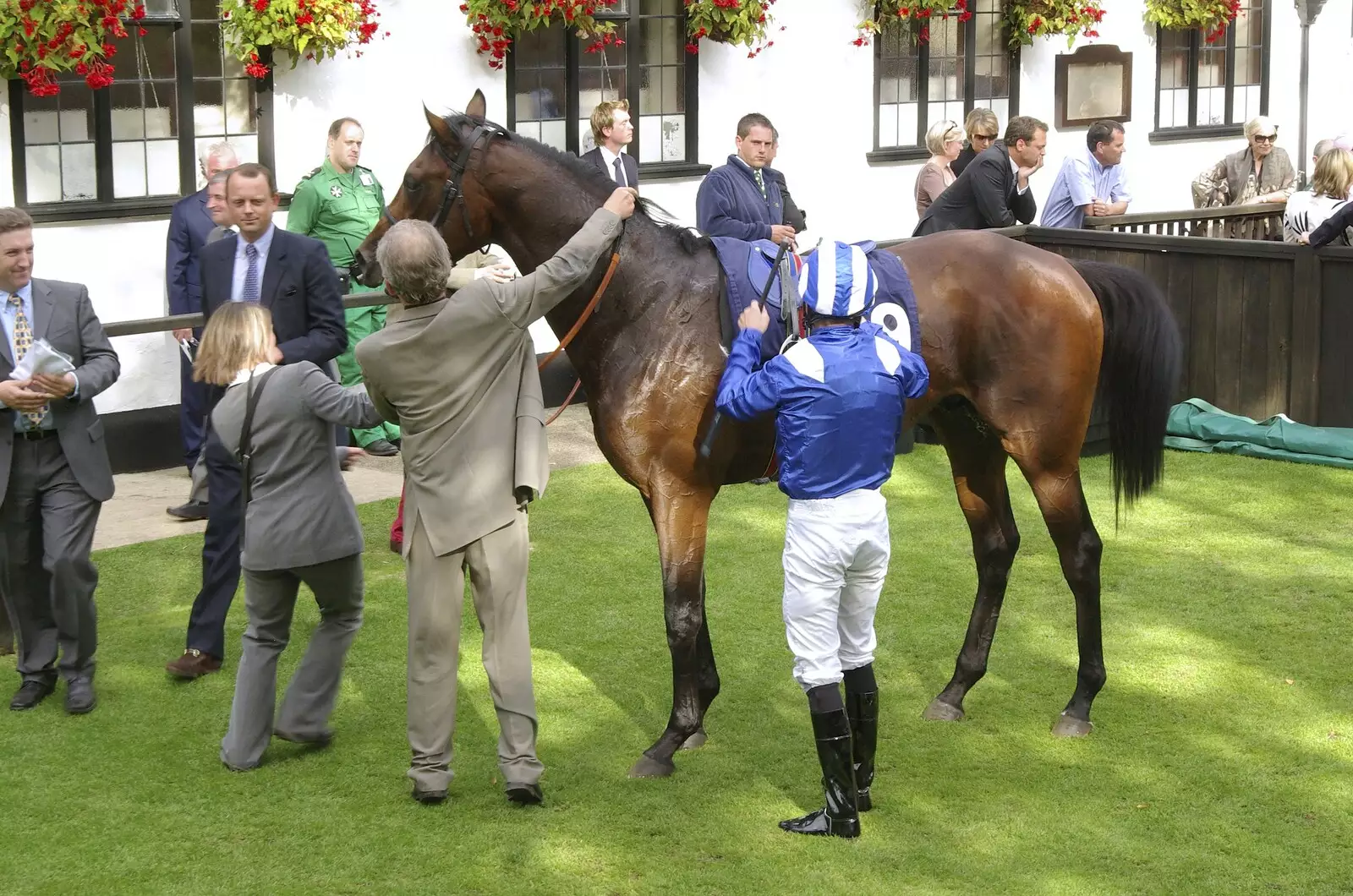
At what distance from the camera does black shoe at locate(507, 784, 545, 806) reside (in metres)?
5.05

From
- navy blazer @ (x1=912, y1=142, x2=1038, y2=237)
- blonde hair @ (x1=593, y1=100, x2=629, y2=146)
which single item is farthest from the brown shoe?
navy blazer @ (x1=912, y1=142, x2=1038, y2=237)

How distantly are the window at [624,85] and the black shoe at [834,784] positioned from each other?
7925 millimetres

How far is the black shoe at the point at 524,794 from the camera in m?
5.05

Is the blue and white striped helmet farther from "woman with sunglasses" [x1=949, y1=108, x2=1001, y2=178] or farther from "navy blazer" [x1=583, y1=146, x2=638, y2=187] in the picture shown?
"woman with sunglasses" [x1=949, y1=108, x2=1001, y2=178]

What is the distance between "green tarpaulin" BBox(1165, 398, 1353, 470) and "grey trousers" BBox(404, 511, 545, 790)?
18.4ft

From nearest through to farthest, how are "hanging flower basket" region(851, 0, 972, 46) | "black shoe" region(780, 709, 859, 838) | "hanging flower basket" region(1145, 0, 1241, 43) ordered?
"black shoe" region(780, 709, 859, 838) → "hanging flower basket" region(851, 0, 972, 46) → "hanging flower basket" region(1145, 0, 1241, 43)

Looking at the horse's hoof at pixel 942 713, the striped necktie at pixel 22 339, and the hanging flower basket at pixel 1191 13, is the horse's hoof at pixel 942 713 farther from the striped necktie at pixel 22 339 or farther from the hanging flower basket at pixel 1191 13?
the hanging flower basket at pixel 1191 13

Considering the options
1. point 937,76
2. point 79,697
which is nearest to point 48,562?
point 79,697

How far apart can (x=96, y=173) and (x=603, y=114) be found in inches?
127

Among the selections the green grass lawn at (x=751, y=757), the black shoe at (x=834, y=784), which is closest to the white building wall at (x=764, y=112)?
the green grass lawn at (x=751, y=757)

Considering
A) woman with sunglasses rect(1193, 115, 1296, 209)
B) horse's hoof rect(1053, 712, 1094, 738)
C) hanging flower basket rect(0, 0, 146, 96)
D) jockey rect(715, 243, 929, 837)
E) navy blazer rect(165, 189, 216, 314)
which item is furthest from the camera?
woman with sunglasses rect(1193, 115, 1296, 209)

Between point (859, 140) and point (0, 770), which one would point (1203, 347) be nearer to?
point (859, 140)

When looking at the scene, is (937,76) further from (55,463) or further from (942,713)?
(55,463)

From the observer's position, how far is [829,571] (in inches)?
181
